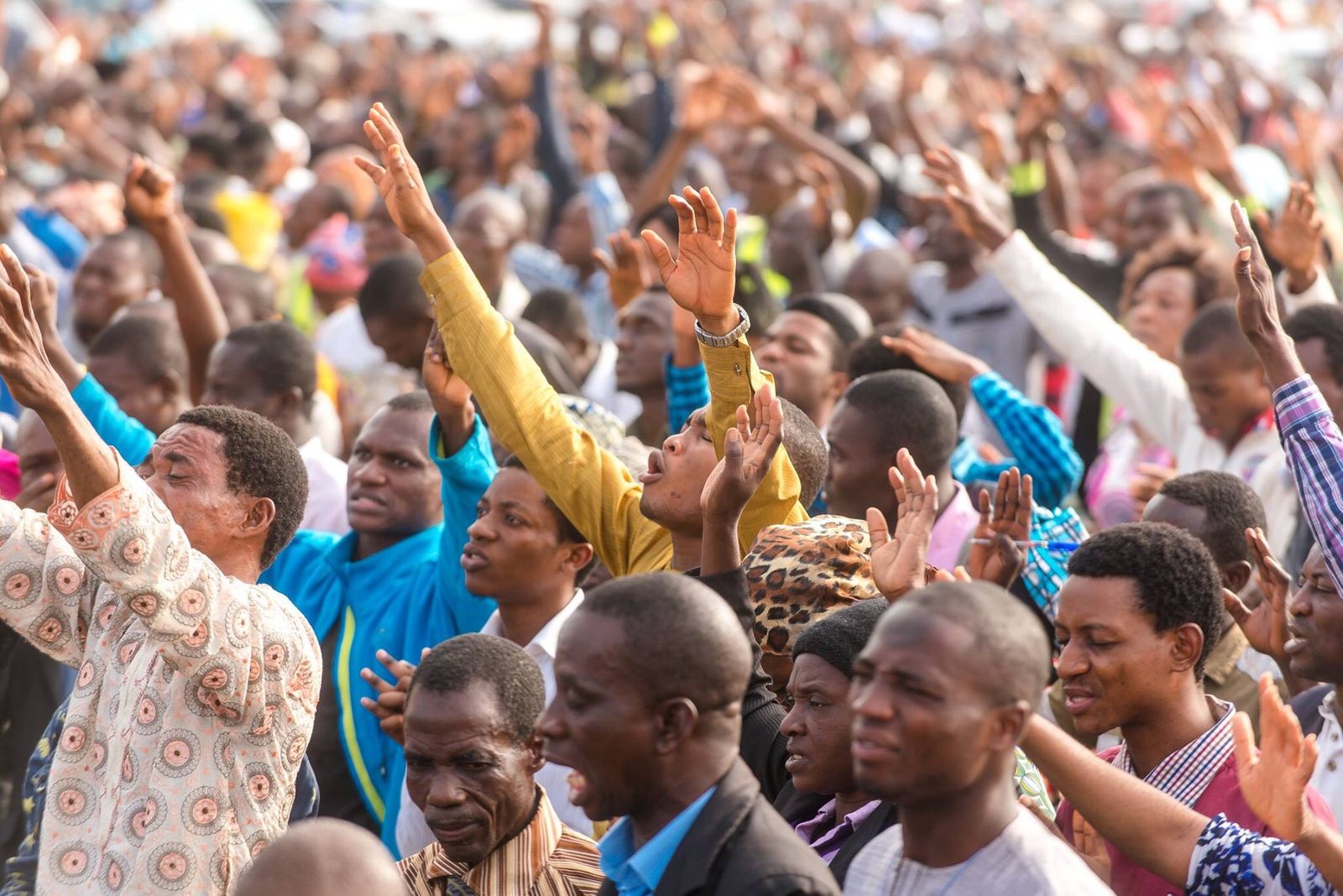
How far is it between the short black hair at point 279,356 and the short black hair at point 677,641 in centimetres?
316

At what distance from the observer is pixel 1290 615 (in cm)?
394

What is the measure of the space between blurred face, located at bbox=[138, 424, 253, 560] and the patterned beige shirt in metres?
0.14

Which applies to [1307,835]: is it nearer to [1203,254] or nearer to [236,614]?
[236,614]

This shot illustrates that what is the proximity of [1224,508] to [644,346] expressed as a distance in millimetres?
2391

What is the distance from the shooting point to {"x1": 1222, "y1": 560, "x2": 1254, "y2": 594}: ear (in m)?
4.62

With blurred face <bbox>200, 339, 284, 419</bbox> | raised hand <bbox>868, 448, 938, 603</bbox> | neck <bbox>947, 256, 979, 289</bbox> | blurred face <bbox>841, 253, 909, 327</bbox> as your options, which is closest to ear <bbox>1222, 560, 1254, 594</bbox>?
raised hand <bbox>868, 448, 938, 603</bbox>

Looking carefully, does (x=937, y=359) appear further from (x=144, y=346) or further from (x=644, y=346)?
(x=144, y=346)

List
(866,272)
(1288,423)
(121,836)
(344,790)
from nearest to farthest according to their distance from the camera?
(121,836), (1288,423), (344,790), (866,272)

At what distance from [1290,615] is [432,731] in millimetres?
1811

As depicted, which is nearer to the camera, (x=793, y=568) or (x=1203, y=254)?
(x=793, y=568)

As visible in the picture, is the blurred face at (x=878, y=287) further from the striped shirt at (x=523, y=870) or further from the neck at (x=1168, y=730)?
the striped shirt at (x=523, y=870)

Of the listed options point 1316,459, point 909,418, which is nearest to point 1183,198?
point 909,418

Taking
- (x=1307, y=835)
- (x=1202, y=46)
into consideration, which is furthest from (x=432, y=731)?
(x=1202, y=46)

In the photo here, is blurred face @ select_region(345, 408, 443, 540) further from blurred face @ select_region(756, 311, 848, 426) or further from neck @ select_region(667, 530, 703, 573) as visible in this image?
blurred face @ select_region(756, 311, 848, 426)
